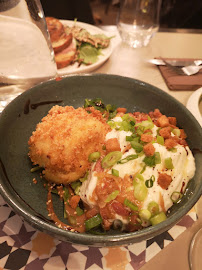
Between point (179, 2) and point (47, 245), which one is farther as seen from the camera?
point (179, 2)

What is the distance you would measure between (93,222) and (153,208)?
25cm

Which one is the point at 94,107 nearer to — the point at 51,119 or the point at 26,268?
the point at 51,119

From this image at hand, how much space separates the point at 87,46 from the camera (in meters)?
2.27

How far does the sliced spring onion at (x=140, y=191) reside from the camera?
1058 mm

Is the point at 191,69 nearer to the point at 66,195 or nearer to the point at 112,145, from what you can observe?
the point at 112,145

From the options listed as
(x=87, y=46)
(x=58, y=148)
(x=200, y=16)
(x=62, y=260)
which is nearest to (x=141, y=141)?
(x=58, y=148)

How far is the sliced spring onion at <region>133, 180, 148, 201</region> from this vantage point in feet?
3.47

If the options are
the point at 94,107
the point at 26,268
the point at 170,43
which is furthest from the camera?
the point at 170,43

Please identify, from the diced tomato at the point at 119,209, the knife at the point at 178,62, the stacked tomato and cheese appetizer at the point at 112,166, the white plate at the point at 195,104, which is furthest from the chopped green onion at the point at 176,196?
the knife at the point at 178,62

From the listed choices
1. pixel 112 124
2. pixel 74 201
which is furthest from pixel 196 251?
pixel 112 124

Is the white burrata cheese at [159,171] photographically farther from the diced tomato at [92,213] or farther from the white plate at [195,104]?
the white plate at [195,104]

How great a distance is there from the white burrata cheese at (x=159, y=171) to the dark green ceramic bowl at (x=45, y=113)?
40mm

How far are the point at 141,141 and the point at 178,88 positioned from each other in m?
0.97

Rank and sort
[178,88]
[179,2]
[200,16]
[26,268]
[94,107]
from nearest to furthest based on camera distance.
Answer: [26,268], [94,107], [178,88], [200,16], [179,2]
